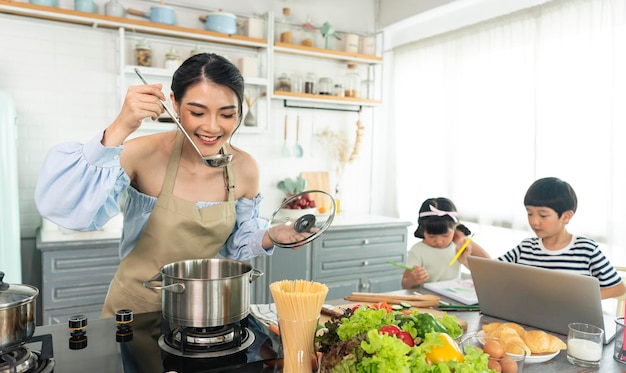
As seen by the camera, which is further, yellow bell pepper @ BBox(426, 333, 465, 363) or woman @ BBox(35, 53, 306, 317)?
woman @ BBox(35, 53, 306, 317)

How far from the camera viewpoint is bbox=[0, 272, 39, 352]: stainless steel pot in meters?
1.09

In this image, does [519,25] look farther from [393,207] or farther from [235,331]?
[235,331]

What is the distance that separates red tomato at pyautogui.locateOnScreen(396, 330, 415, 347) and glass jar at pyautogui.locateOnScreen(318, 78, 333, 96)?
3.81m

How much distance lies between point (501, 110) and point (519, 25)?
0.66 m

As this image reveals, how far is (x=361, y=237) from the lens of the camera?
430 cm

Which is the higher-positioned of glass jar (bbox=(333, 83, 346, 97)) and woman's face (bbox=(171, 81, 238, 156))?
glass jar (bbox=(333, 83, 346, 97))

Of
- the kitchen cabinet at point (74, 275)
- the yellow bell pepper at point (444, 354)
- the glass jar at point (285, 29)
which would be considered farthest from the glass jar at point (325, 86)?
the yellow bell pepper at point (444, 354)

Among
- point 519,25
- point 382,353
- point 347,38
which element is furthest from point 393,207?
point 382,353

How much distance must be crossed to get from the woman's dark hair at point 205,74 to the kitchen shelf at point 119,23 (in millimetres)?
2318

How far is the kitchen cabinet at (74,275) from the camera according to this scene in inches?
121

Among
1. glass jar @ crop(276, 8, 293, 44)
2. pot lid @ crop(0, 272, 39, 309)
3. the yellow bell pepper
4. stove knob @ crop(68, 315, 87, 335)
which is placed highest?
glass jar @ crop(276, 8, 293, 44)

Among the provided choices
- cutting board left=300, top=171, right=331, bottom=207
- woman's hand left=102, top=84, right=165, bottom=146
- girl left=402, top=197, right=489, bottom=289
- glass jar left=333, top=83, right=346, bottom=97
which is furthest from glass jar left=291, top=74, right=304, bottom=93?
woman's hand left=102, top=84, right=165, bottom=146

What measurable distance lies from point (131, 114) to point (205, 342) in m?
0.67

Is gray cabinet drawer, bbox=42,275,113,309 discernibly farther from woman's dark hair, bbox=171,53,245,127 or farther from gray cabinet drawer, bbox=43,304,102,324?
woman's dark hair, bbox=171,53,245,127
